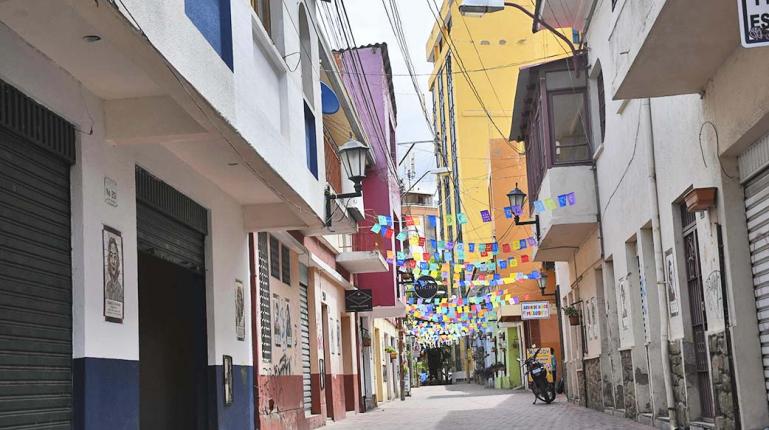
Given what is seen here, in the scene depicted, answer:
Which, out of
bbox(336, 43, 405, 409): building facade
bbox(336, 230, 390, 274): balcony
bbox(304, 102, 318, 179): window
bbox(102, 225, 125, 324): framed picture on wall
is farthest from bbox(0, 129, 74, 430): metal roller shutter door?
bbox(336, 43, 405, 409): building facade

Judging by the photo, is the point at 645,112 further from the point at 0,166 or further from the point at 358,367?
the point at 358,367

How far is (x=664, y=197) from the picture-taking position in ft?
40.9

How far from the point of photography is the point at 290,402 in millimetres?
15773

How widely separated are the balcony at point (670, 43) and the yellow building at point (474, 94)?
35351 millimetres

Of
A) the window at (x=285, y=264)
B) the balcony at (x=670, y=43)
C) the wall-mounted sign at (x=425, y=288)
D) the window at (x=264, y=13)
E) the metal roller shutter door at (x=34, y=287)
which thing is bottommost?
the metal roller shutter door at (x=34, y=287)

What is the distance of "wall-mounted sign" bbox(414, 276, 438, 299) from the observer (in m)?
34.0

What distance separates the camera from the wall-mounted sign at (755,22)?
551 cm

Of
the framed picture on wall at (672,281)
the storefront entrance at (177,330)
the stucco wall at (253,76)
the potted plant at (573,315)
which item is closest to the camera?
the stucco wall at (253,76)

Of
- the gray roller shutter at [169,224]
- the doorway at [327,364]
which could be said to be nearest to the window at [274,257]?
the gray roller shutter at [169,224]

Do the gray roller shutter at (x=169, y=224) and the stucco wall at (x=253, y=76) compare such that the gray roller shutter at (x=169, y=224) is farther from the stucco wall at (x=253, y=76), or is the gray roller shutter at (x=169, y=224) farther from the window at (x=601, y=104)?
the window at (x=601, y=104)

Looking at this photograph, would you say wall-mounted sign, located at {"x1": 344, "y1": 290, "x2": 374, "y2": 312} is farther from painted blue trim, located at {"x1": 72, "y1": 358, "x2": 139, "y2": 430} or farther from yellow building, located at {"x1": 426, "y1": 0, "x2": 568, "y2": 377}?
yellow building, located at {"x1": 426, "y1": 0, "x2": 568, "y2": 377}

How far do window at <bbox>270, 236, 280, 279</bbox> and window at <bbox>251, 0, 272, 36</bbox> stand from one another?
4.79 meters

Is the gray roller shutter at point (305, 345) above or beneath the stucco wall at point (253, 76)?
beneath

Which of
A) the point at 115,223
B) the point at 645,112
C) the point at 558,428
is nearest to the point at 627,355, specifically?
the point at 558,428
